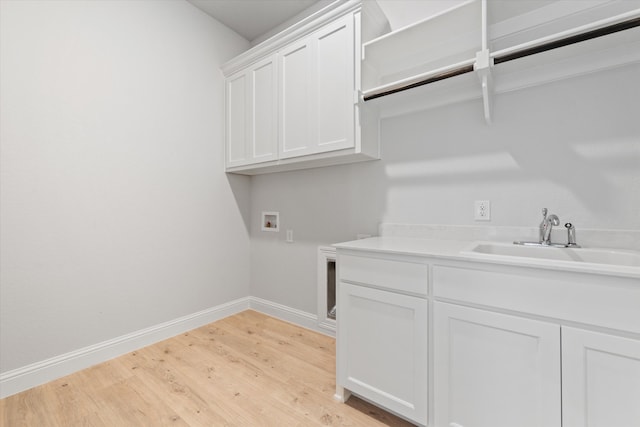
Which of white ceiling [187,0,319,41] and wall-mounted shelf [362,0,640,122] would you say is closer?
wall-mounted shelf [362,0,640,122]

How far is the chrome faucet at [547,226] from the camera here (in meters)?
1.41

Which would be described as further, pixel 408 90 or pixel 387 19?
pixel 387 19

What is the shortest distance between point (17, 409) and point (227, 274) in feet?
5.02

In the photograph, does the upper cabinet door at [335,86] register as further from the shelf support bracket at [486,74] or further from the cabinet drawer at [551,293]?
the cabinet drawer at [551,293]

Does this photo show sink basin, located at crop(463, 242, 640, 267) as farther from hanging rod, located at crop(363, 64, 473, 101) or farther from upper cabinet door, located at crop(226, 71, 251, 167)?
upper cabinet door, located at crop(226, 71, 251, 167)

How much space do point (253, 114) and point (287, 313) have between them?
6.03ft

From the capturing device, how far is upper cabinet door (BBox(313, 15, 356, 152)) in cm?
183

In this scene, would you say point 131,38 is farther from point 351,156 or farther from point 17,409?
point 17,409

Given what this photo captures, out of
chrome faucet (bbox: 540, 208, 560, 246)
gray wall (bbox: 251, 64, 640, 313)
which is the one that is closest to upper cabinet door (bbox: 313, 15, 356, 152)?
A: gray wall (bbox: 251, 64, 640, 313)

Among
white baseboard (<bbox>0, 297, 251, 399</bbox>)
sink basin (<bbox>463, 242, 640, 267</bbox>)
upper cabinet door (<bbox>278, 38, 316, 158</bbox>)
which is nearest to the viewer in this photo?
sink basin (<bbox>463, 242, 640, 267</bbox>)

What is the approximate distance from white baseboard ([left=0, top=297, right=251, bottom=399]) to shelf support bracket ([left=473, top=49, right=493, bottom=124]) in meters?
2.66

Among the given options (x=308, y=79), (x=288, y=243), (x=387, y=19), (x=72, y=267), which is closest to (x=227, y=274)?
(x=288, y=243)

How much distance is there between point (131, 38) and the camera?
212 centimetres

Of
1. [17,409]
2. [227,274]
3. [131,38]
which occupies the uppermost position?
[131,38]
